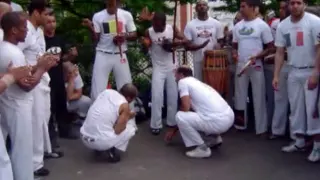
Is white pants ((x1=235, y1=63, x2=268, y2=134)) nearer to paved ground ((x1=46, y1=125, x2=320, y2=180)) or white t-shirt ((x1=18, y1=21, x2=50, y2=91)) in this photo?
paved ground ((x1=46, y1=125, x2=320, y2=180))

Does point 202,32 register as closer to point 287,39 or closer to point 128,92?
point 287,39

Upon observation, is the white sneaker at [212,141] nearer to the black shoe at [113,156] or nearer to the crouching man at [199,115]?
the crouching man at [199,115]

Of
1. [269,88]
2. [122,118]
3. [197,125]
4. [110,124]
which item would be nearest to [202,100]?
[197,125]

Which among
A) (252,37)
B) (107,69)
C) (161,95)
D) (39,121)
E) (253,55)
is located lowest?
(161,95)

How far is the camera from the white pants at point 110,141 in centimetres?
752

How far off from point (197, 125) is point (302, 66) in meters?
1.42

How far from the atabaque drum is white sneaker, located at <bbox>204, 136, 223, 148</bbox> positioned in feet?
3.70

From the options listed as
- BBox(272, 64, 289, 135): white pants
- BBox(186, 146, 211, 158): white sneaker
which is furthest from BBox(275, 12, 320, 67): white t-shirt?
BBox(186, 146, 211, 158): white sneaker

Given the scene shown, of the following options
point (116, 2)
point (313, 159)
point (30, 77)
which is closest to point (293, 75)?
point (313, 159)

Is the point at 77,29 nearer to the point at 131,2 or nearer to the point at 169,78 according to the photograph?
the point at 131,2

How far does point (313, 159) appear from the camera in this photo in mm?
7488

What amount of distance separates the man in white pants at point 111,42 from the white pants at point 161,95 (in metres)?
0.41

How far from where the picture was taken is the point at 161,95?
8.99 metres

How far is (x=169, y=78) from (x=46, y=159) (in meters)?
2.18
